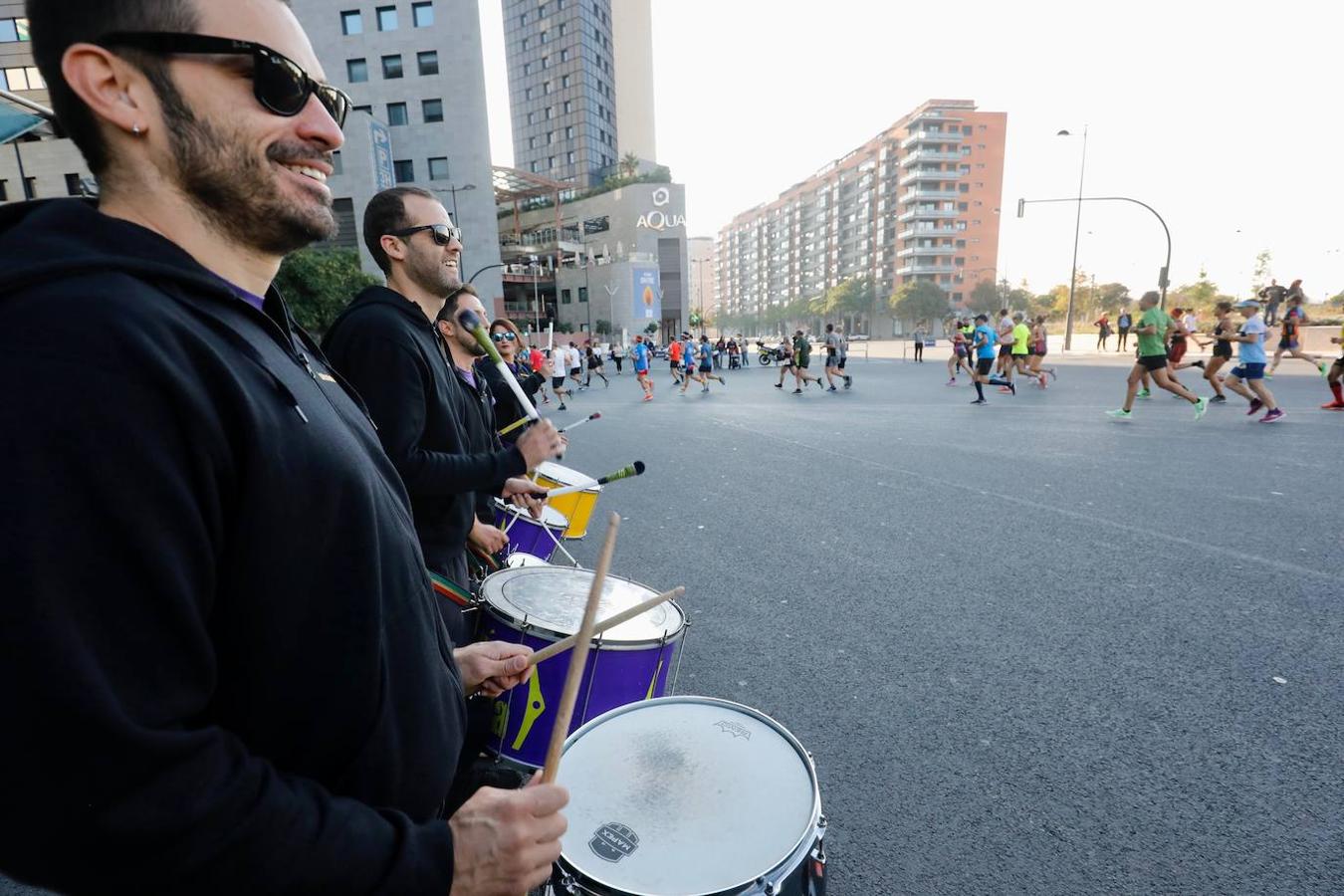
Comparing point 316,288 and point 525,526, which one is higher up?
point 316,288

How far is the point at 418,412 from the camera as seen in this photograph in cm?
220

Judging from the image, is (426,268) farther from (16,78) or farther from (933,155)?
(933,155)

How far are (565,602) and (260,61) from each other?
1625mm

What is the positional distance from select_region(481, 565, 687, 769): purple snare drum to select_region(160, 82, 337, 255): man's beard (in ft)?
4.04

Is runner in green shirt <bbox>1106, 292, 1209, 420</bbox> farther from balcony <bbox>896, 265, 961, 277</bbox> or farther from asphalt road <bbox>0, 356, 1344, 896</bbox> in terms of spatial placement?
balcony <bbox>896, 265, 961, 277</bbox>

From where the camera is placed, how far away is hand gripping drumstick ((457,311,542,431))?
2.63 meters

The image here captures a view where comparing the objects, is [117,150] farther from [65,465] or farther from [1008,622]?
[1008,622]

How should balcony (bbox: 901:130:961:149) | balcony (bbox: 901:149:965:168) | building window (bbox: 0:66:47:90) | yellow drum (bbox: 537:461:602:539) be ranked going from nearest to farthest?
yellow drum (bbox: 537:461:602:539), building window (bbox: 0:66:47:90), balcony (bbox: 901:130:961:149), balcony (bbox: 901:149:965:168)

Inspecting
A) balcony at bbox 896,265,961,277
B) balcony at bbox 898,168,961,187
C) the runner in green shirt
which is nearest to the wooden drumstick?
the runner in green shirt

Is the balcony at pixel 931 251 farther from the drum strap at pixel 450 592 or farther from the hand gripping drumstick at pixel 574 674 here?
the hand gripping drumstick at pixel 574 674

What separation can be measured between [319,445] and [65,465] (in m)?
0.27

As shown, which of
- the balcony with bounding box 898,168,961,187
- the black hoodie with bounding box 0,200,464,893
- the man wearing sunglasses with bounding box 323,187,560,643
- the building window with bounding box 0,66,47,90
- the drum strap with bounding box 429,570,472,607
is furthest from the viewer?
the balcony with bounding box 898,168,961,187

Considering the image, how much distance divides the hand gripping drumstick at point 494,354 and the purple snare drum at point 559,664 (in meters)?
0.80

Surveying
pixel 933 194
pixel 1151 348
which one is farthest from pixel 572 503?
pixel 933 194
